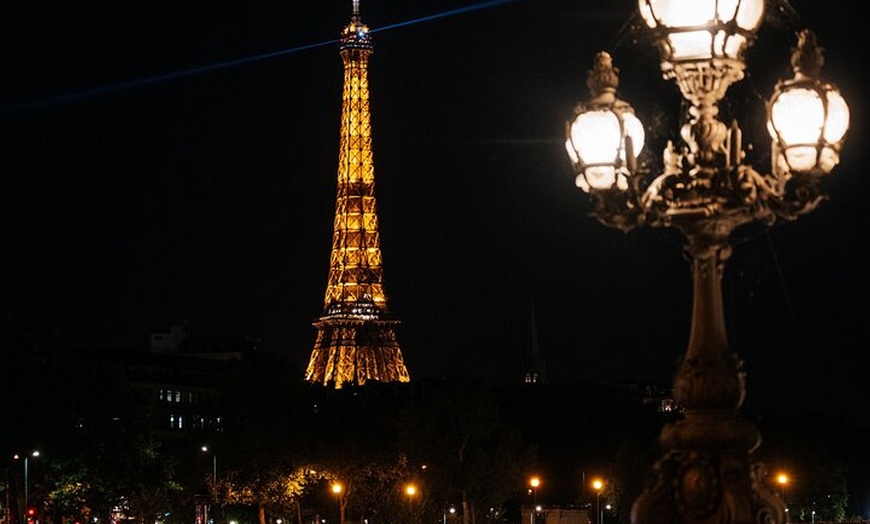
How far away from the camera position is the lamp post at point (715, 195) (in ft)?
47.3

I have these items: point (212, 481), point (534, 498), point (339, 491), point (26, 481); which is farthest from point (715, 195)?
point (534, 498)

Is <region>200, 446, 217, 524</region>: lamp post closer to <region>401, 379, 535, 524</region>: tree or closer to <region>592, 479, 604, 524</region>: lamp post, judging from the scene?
<region>401, 379, 535, 524</region>: tree

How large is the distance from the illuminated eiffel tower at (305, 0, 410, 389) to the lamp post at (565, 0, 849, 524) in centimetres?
11369

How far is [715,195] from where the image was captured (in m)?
14.6

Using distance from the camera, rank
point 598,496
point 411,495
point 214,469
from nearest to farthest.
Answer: point 411,495 < point 214,469 < point 598,496

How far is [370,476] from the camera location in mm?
92500

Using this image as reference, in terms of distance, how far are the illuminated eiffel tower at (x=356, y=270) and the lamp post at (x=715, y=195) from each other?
373 feet

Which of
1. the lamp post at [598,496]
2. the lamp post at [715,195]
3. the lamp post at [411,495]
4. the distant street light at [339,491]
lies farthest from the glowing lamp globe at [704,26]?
the lamp post at [598,496]

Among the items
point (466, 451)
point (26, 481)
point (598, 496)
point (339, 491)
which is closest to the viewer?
point (26, 481)

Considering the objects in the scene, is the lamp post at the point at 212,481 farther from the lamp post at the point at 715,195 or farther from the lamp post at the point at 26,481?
the lamp post at the point at 715,195

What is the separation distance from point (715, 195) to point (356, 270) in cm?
12314

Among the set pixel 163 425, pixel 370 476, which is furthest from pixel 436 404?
pixel 163 425

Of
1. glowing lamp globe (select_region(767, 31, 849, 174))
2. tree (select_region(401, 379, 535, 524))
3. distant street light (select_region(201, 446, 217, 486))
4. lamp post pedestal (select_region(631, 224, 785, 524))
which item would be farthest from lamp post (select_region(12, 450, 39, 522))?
glowing lamp globe (select_region(767, 31, 849, 174))

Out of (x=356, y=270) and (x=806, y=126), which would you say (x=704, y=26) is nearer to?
(x=806, y=126)
